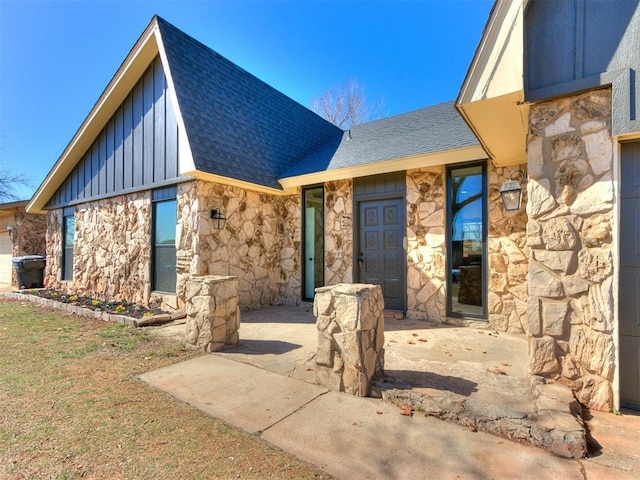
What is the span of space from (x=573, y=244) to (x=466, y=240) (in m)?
2.63

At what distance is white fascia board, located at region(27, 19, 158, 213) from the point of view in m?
6.87

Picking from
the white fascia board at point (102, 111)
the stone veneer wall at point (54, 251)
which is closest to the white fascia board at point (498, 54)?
the white fascia board at point (102, 111)

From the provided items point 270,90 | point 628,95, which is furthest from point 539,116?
point 270,90

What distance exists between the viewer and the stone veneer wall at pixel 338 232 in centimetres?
649

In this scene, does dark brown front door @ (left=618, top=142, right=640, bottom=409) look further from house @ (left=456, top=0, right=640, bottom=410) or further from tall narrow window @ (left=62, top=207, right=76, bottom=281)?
tall narrow window @ (left=62, top=207, right=76, bottom=281)

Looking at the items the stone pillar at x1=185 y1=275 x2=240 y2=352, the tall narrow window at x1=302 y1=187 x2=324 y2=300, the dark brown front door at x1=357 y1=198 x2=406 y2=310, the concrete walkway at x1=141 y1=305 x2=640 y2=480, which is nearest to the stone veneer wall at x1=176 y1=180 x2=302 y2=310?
the tall narrow window at x1=302 y1=187 x2=324 y2=300

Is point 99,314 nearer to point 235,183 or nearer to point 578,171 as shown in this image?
point 235,183

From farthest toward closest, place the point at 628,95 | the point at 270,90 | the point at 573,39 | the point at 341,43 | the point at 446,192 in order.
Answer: the point at 341,43 < the point at 270,90 < the point at 446,192 < the point at 573,39 < the point at 628,95

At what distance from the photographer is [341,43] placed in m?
11.9

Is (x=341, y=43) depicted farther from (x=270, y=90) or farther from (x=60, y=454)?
(x=60, y=454)

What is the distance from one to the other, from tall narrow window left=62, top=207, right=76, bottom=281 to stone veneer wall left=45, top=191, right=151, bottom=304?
16cm

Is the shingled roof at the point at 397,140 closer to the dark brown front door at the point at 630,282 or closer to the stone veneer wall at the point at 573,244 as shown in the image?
the stone veneer wall at the point at 573,244

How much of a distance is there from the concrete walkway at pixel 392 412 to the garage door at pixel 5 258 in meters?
14.5

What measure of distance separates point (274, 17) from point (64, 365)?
8.94 m
